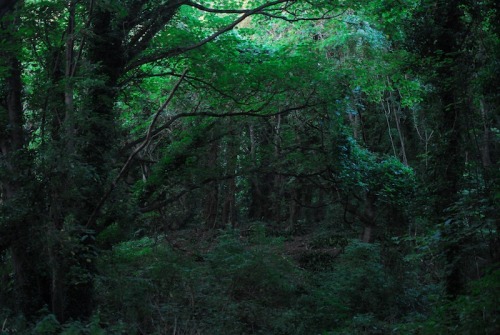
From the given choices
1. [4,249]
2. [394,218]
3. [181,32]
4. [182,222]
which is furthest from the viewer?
[182,222]

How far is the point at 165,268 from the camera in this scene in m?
10.5

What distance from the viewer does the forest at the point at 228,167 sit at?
7008 mm

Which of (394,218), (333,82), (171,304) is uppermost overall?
(333,82)

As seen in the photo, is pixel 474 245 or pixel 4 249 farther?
pixel 4 249

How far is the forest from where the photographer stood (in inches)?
276

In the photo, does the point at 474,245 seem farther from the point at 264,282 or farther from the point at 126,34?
the point at 126,34

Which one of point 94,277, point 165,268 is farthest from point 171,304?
point 94,277

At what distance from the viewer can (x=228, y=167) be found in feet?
37.2

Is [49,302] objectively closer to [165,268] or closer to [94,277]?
[94,277]

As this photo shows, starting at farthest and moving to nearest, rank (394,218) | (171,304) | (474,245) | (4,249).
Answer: (394,218)
(171,304)
(4,249)
(474,245)

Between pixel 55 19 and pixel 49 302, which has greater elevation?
pixel 55 19

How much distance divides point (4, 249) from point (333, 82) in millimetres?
7183

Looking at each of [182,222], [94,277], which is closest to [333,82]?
[94,277]

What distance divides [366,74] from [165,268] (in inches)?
258
